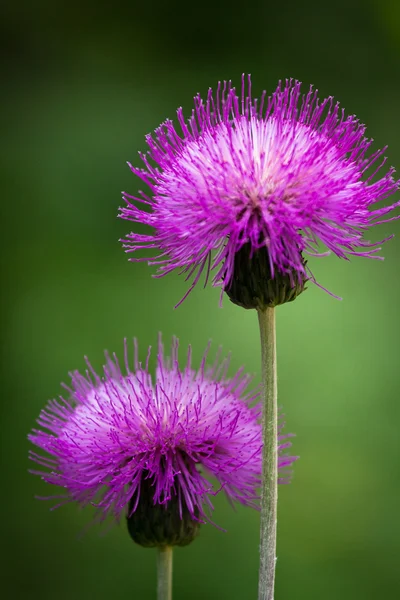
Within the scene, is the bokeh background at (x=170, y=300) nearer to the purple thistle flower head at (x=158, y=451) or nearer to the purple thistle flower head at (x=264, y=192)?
the purple thistle flower head at (x=158, y=451)

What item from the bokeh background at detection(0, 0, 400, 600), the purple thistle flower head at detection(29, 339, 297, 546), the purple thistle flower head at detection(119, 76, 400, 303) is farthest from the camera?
the bokeh background at detection(0, 0, 400, 600)

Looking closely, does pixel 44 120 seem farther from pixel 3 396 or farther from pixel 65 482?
pixel 65 482

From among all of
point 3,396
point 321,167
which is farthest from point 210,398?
point 3,396

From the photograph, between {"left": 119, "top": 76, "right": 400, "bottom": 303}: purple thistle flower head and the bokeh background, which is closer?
{"left": 119, "top": 76, "right": 400, "bottom": 303}: purple thistle flower head

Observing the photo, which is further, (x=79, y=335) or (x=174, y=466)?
(x=79, y=335)

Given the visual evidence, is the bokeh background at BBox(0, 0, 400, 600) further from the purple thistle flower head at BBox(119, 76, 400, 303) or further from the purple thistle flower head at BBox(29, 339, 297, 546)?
the purple thistle flower head at BBox(119, 76, 400, 303)

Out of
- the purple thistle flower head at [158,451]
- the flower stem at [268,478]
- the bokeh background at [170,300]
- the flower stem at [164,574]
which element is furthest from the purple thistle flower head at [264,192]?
the bokeh background at [170,300]

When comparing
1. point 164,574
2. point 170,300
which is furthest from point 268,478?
point 170,300

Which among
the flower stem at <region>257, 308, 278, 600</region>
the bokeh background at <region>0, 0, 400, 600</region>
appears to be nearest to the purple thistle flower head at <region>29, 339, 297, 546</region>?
the flower stem at <region>257, 308, 278, 600</region>
